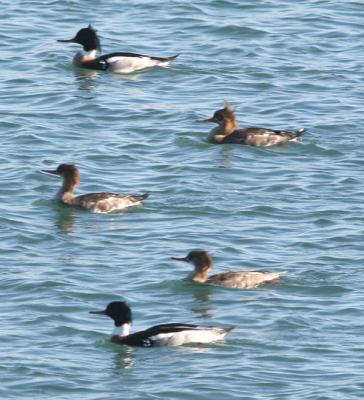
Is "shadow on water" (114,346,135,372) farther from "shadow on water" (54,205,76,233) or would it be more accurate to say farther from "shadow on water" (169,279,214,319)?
"shadow on water" (54,205,76,233)

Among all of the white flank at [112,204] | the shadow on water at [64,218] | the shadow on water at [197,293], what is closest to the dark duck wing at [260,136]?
the white flank at [112,204]

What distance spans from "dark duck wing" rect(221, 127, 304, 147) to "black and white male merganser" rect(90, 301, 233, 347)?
7758 mm

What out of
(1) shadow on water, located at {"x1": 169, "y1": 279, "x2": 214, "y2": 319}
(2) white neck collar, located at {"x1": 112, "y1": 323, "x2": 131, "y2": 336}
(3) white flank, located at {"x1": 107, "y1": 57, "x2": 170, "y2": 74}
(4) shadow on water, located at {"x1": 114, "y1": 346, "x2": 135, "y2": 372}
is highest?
Result: (3) white flank, located at {"x1": 107, "y1": 57, "x2": 170, "y2": 74}

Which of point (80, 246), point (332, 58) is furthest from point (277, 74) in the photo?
point (80, 246)

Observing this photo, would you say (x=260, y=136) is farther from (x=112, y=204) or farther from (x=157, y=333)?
(x=157, y=333)

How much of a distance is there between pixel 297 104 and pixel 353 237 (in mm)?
6853

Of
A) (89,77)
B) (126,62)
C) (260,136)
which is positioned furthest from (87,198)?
(89,77)

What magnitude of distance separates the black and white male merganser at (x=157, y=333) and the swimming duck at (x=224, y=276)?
149 centimetres

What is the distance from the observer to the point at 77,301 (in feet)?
75.4

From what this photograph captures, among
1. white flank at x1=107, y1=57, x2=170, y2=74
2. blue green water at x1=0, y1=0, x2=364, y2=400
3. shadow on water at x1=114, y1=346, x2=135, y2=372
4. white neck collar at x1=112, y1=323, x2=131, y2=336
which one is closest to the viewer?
blue green water at x1=0, y1=0, x2=364, y2=400

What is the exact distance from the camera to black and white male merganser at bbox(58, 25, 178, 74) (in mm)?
33438

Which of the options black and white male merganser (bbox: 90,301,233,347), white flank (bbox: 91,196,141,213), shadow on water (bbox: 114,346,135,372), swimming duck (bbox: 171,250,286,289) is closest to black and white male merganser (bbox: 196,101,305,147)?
white flank (bbox: 91,196,141,213)

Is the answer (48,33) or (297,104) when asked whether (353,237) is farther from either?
(48,33)

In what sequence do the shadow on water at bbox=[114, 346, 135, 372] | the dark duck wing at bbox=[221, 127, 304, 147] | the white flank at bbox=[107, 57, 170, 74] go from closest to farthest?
1. the shadow on water at bbox=[114, 346, 135, 372]
2. the dark duck wing at bbox=[221, 127, 304, 147]
3. the white flank at bbox=[107, 57, 170, 74]
